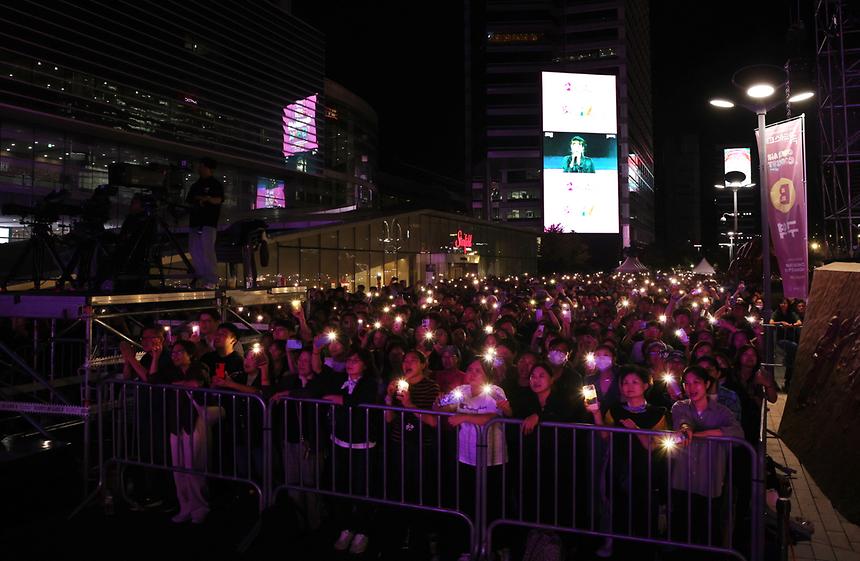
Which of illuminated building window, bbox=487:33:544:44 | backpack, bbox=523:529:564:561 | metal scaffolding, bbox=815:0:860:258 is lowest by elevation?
backpack, bbox=523:529:564:561

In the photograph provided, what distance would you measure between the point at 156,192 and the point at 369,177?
2590 inches

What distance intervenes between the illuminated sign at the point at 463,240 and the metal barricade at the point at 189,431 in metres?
34.4

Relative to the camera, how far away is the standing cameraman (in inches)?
318

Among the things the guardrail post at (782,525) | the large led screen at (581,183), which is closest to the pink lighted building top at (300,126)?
the large led screen at (581,183)

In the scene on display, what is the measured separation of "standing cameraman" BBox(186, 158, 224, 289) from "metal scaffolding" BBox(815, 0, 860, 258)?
18871mm

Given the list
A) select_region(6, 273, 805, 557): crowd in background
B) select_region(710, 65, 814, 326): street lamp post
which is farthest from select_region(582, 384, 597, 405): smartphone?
select_region(710, 65, 814, 326): street lamp post

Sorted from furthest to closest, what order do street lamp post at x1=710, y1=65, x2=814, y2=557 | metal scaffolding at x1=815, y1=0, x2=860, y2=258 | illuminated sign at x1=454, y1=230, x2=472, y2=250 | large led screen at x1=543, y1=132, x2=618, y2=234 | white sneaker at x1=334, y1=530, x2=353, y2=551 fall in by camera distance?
large led screen at x1=543, y1=132, x2=618, y2=234 → illuminated sign at x1=454, y1=230, x2=472, y2=250 → metal scaffolding at x1=815, y1=0, x2=860, y2=258 → street lamp post at x1=710, y1=65, x2=814, y2=557 → white sneaker at x1=334, y1=530, x2=353, y2=551

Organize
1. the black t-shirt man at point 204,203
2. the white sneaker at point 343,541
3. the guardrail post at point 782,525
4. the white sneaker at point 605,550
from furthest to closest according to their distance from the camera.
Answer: the black t-shirt man at point 204,203 < the white sneaker at point 343,541 < the white sneaker at point 605,550 < the guardrail post at point 782,525

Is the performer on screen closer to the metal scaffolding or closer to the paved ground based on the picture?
the metal scaffolding

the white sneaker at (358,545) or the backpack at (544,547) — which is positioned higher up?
the backpack at (544,547)

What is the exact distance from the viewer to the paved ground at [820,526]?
17.5 feet

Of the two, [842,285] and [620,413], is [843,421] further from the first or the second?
[620,413]

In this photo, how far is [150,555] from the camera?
519 cm

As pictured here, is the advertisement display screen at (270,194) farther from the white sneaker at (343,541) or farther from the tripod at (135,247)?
the white sneaker at (343,541)
